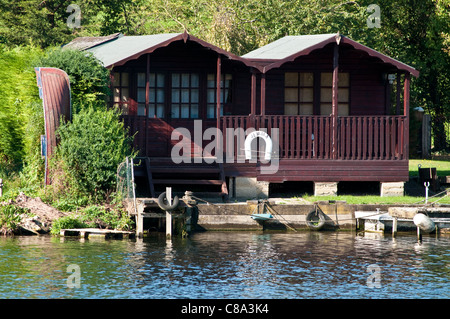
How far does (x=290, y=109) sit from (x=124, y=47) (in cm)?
542

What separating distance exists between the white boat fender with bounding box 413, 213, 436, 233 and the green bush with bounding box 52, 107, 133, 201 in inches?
292

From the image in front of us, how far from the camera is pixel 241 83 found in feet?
85.1

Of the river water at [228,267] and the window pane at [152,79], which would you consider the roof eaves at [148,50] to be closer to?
the window pane at [152,79]

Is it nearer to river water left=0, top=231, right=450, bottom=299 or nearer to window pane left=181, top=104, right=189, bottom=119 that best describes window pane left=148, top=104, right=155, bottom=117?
window pane left=181, top=104, right=189, bottom=119

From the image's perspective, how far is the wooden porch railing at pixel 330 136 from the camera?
2406 centimetres

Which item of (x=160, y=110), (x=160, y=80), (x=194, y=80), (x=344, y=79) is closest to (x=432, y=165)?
(x=344, y=79)

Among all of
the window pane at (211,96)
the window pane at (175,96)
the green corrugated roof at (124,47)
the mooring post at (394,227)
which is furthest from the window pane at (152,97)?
the mooring post at (394,227)

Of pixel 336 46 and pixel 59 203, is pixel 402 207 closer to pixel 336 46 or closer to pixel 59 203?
pixel 336 46

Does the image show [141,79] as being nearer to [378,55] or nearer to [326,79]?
[326,79]

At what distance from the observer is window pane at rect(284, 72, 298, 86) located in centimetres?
2579

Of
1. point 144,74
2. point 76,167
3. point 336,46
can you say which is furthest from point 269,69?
point 76,167

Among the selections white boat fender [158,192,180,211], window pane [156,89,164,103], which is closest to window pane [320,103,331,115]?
window pane [156,89,164,103]

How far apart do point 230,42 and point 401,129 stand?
12.4m

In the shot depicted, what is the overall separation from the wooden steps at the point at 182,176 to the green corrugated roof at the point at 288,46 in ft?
11.7
